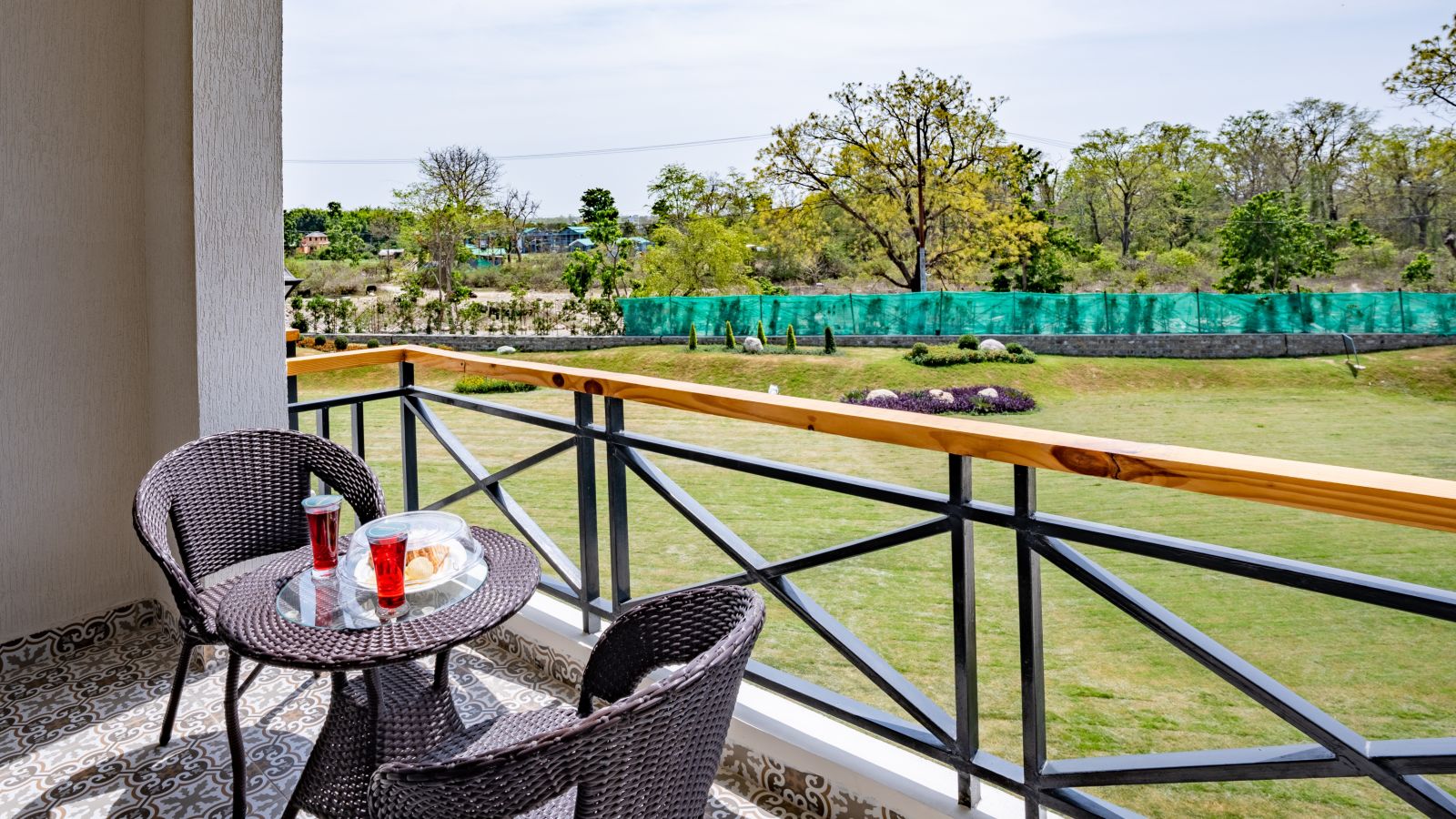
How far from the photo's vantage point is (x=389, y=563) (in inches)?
52.8

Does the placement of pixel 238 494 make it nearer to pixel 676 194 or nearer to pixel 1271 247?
pixel 1271 247

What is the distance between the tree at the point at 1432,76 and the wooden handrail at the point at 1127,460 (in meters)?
33.6

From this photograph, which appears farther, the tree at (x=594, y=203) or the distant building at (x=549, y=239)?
the tree at (x=594, y=203)

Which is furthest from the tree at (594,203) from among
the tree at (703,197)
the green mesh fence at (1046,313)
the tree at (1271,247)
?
the tree at (1271,247)

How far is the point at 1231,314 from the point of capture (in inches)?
918

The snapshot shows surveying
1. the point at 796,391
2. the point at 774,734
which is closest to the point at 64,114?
the point at 774,734

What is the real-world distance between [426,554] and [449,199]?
30427mm

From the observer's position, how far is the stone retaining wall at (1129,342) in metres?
22.2

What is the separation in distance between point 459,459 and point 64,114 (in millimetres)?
1331

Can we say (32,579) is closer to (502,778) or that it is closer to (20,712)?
(20,712)

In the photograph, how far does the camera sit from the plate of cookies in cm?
144

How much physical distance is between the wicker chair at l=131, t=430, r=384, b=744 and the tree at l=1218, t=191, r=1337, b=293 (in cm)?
2982

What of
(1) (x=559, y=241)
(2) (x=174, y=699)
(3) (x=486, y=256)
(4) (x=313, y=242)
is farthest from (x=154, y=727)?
(1) (x=559, y=241)

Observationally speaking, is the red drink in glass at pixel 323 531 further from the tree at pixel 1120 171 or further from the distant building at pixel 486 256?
the tree at pixel 1120 171
